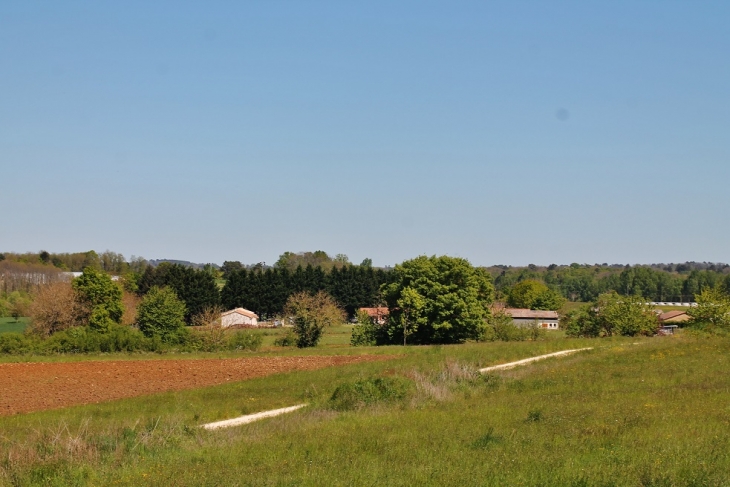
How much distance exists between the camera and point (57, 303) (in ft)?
273

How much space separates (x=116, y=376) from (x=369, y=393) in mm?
24554

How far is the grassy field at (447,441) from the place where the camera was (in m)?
12.8

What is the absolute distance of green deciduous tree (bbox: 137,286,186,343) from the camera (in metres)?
77.9

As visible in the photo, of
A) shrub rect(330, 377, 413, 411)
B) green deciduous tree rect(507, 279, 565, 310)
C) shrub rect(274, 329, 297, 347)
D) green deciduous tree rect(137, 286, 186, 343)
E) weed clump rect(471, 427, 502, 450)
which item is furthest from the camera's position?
green deciduous tree rect(507, 279, 565, 310)

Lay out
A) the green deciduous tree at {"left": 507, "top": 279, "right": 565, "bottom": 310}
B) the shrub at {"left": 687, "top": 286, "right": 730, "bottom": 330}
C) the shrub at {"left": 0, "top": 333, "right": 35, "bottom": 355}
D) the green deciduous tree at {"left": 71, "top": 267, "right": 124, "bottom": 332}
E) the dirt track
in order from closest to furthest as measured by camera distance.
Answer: the dirt track → the shrub at {"left": 687, "top": 286, "right": 730, "bottom": 330} → the shrub at {"left": 0, "top": 333, "right": 35, "bottom": 355} → the green deciduous tree at {"left": 71, "top": 267, "right": 124, "bottom": 332} → the green deciduous tree at {"left": 507, "top": 279, "right": 565, "bottom": 310}

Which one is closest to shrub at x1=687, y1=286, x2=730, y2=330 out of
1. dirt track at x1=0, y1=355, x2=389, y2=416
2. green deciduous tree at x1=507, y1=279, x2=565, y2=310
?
dirt track at x1=0, y1=355, x2=389, y2=416

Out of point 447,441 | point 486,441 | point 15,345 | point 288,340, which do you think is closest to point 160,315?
point 288,340

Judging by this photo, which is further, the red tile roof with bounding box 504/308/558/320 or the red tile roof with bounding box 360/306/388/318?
the red tile roof with bounding box 504/308/558/320

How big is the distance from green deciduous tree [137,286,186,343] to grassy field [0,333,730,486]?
4796 cm

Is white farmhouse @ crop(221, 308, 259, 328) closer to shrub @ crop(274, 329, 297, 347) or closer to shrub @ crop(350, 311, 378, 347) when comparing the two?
shrub @ crop(350, 311, 378, 347)

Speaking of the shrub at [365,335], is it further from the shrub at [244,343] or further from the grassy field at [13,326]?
the grassy field at [13,326]

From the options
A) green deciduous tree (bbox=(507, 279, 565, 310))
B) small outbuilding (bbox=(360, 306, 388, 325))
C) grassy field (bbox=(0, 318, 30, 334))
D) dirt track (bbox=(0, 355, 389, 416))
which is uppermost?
green deciduous tree (bbox=(507, 279, 565, 310))

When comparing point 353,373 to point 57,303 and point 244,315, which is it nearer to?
point 57,303

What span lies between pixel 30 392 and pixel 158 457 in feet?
87.0
